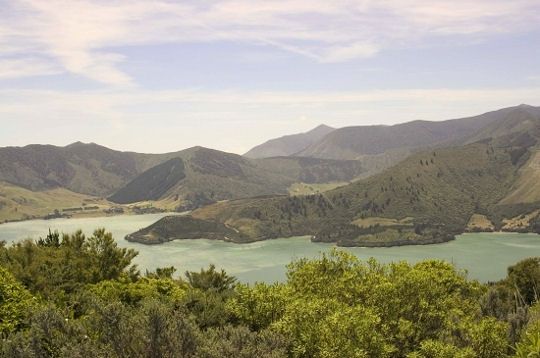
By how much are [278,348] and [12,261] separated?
150ft

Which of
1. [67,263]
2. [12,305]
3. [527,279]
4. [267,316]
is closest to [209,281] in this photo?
[67,263]

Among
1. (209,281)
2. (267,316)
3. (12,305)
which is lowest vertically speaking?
(209,281)

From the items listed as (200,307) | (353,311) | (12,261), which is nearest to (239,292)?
(200,307)

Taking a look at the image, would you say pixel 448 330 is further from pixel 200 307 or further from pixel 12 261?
pixel 12 261

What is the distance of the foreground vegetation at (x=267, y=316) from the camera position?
29.8m

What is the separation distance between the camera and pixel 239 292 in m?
47.2

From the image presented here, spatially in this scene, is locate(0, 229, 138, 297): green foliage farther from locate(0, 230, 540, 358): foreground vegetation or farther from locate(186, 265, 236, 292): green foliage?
locate(186, 265, 236, 292): green foliage

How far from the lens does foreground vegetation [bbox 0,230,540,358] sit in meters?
29.8

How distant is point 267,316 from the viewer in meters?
43.3

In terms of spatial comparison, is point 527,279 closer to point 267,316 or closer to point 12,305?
point 267,316

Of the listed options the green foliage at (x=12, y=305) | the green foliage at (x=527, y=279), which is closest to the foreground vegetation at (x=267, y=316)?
the green foliage at (x=12, y=305)

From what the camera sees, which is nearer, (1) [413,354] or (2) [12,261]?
(1) [413,354]

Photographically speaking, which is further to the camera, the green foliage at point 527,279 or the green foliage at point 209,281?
the green foliage at point 527,279

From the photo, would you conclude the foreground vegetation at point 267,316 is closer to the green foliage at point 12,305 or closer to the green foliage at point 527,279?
the green foliage at point 12,305
